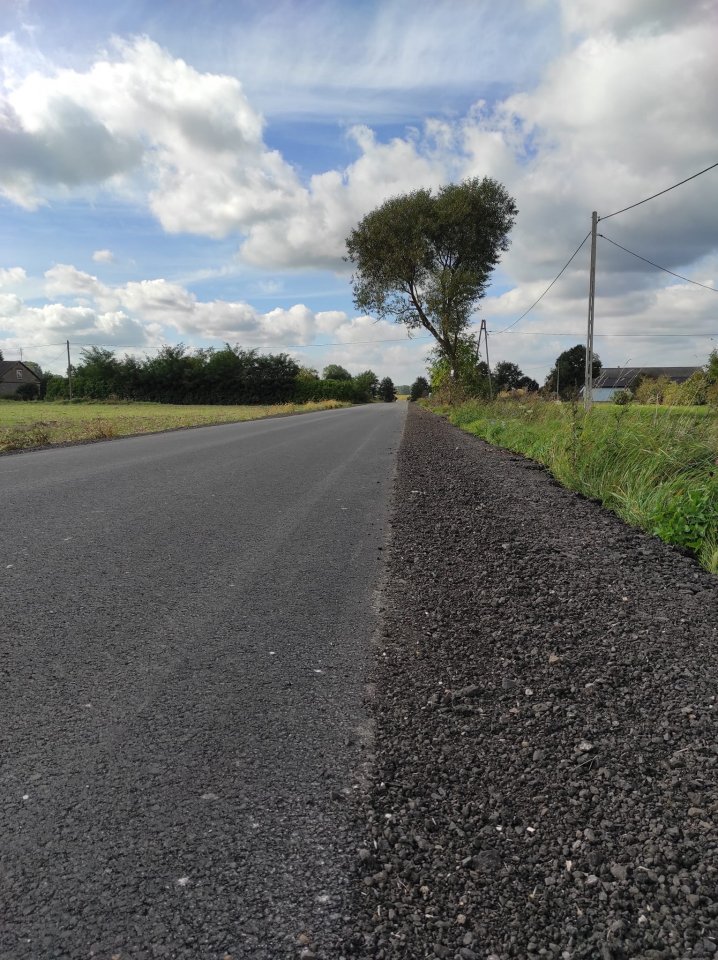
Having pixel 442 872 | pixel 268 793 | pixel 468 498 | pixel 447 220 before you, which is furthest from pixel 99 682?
pixel 447 220

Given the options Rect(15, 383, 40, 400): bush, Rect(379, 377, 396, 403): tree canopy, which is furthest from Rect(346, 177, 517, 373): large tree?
Rect(379, 377, 396, 403): tree canopy

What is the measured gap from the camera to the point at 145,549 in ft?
16.1

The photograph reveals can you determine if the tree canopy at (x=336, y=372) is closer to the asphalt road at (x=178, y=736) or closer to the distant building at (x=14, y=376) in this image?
the distant building at (x=14, y=376)

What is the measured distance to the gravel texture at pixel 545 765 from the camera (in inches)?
60.2

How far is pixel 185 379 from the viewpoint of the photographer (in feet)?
253

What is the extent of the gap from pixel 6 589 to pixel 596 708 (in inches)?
138

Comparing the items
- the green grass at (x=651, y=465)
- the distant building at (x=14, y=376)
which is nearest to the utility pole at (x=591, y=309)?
the green grass at (x=651, y=465)

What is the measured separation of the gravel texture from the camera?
153 cm

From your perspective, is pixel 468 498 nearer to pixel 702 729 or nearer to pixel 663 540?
pixel 663 540

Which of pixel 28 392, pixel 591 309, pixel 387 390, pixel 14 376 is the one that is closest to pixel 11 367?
pixel 14 376

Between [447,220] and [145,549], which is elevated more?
[447,220]

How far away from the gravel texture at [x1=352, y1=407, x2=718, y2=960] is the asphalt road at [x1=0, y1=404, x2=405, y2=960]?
0.58 ft

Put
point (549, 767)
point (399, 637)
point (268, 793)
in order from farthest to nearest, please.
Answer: point (399, 637) → point (549, 767) → point (268, 793)

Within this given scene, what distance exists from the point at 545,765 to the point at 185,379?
79.6m
